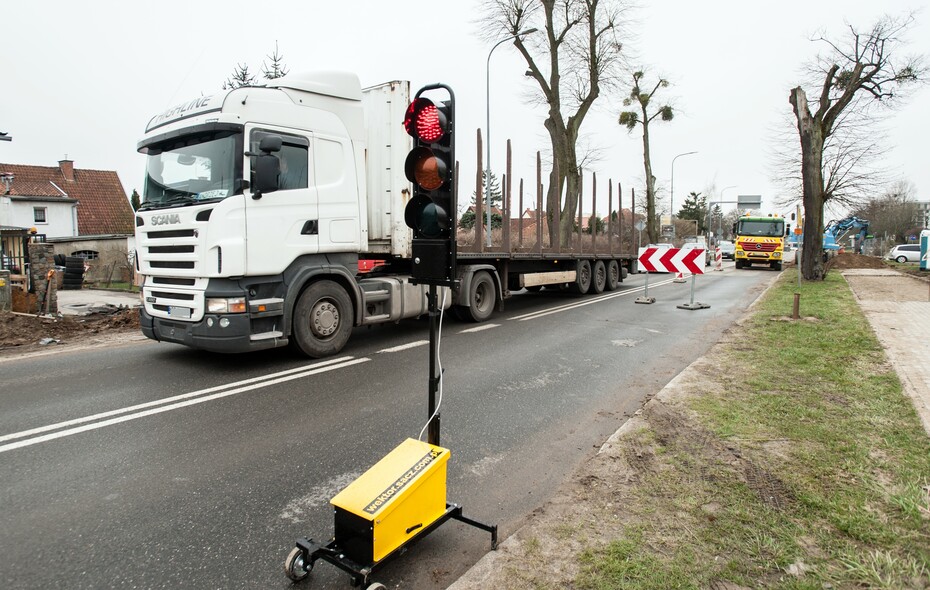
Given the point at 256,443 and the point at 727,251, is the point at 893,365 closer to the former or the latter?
the point at 256,443

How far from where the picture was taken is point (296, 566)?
8.44ft

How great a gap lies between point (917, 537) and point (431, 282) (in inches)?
111

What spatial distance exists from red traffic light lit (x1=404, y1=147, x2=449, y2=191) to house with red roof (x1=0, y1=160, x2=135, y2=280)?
27166 mm

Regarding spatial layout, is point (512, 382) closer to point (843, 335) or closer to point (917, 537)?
point (917, 537)

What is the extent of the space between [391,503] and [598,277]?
46.9 feet

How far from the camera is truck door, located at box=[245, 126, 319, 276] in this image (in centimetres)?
619

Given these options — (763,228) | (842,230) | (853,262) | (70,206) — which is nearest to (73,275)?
(70,206)

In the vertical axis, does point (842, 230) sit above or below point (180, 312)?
above

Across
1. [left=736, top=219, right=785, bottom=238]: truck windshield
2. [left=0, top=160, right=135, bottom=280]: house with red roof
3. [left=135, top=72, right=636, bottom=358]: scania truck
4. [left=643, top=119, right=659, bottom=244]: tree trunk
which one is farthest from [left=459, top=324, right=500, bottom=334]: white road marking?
[left=643, top=119, right=659, bottom=244]: tree trunk

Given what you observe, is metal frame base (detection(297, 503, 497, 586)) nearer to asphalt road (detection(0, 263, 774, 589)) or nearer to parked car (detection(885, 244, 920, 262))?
asphalt road (detection(0, 263, 774, 589))

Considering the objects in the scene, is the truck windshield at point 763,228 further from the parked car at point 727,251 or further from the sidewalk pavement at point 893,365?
the parked car at point 727,251

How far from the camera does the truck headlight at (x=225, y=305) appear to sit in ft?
19.7

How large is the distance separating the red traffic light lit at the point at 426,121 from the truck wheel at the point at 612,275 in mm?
14295

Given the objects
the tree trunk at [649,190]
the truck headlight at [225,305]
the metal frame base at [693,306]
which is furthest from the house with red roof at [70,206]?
the tree trunk at [649,190]
